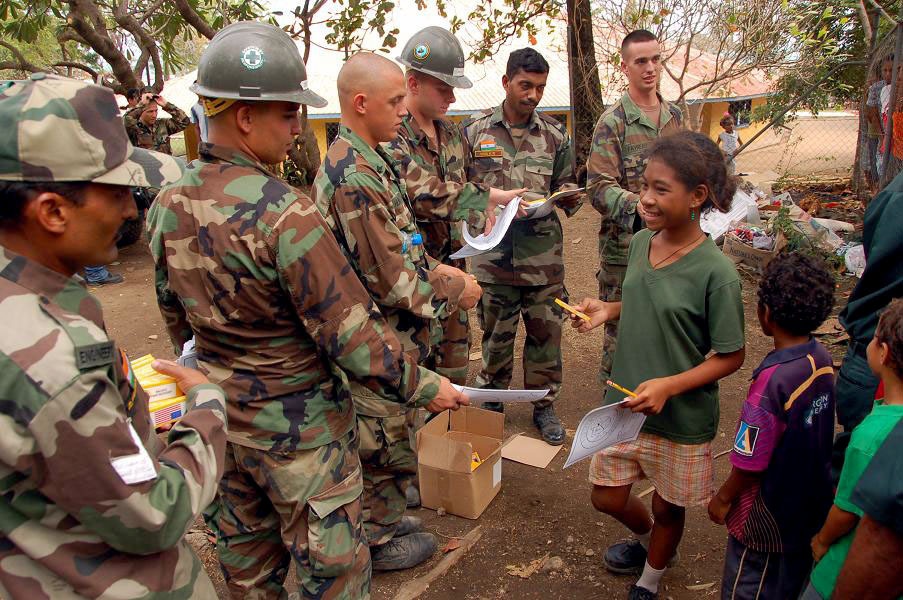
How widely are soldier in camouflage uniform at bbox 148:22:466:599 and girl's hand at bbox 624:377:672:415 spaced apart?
664 mm

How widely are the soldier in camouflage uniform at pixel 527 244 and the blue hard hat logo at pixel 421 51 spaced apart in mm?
898

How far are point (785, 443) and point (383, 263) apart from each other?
4.98ft

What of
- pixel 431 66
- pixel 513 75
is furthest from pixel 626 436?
pixel 513 75

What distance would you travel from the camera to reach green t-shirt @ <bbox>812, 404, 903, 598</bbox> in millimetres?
1647

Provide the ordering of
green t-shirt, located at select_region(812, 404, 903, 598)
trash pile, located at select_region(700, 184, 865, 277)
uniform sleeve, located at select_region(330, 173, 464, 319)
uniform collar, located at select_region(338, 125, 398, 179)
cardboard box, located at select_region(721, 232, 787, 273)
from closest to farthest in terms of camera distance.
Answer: green t-shirt, located at select_region(812, 404, 903, 598) → uniform sleeve, located at select_region(330, 173, 464, 319) → uniform collar, located at select_region(338, 125, 398, 179) → trash pile, located at select_region(700, 184, 865, 277) → cardboard box, located at select_region(721, 232, 787, 273)

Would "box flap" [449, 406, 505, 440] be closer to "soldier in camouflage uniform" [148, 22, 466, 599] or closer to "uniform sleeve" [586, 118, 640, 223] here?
"uniform sleeve" [586, 118, 640, 223]

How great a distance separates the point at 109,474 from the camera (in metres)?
1.25

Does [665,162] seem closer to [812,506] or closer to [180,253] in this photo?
[812,506]

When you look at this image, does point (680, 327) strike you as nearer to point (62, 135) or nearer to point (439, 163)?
point (439, 163)

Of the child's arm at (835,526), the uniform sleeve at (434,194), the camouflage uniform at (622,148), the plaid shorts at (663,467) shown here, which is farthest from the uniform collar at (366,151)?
the child's arm at (835,526)

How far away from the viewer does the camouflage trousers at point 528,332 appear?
439 cm

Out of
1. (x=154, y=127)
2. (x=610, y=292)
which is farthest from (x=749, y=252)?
(x=154, y=127)

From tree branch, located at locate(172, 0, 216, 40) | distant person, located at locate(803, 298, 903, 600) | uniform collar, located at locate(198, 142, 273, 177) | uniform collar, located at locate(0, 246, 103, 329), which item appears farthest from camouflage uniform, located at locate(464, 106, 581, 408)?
tree branch, located at locate(172, 0, 216, 40)

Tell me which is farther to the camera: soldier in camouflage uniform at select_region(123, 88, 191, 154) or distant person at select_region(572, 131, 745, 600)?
soldier in camouflage uniform at select_region(123, 88, 191, 154)
